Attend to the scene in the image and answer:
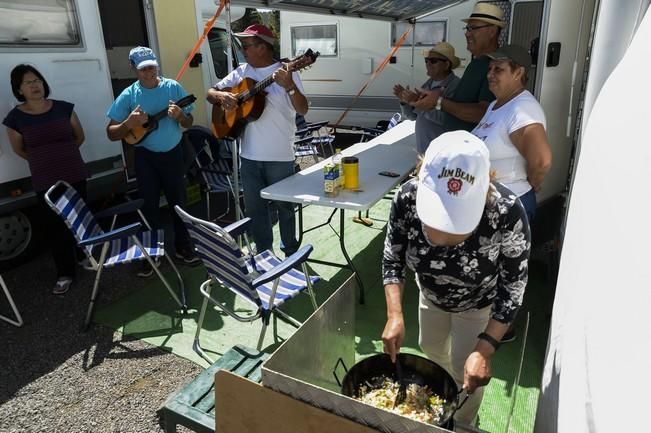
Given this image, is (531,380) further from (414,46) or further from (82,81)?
(414,46)

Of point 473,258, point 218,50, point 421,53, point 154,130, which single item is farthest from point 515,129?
point 421,53

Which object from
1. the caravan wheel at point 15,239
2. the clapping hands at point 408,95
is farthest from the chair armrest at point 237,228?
the caravan wheel at point 15,239

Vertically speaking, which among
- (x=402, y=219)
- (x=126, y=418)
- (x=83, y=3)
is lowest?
(x=126, y=418)

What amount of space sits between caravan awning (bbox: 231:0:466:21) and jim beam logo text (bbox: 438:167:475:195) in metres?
3.03

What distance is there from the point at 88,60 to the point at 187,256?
2058mm

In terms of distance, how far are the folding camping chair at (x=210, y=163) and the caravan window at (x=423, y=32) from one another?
449cm

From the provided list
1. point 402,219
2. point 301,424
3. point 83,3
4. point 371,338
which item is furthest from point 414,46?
point 301,424

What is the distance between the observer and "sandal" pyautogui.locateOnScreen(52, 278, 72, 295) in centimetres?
383

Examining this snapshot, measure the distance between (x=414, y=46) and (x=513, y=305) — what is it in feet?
24.9

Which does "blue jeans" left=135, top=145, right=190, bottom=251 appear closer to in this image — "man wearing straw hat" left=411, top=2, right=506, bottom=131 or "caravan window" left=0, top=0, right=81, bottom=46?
"caravan window" left=0, top=0, right=81, bottom=46

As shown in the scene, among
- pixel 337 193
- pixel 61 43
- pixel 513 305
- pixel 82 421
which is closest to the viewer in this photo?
pixel 513 305

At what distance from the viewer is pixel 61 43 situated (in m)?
4.15

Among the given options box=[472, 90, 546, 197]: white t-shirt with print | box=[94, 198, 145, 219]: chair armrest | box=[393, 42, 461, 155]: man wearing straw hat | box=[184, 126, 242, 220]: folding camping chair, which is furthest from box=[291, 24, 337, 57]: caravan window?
box=[472, 90, 546, 197]: white t-shirt with print

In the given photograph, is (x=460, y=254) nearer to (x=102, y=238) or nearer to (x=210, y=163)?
(x=102, y=238)
